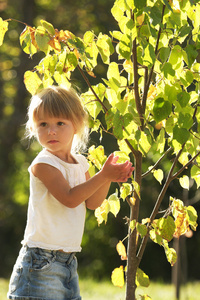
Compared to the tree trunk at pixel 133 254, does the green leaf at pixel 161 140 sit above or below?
above

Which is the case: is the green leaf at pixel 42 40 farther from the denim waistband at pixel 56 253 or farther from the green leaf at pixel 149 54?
the denim waistband at pixel 56 253

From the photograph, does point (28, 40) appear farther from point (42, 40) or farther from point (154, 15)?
point (154, 15)

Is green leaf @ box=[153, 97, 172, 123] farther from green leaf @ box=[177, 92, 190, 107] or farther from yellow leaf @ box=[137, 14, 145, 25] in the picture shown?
yellow leaf @ box=[137, 14, 145, 25]

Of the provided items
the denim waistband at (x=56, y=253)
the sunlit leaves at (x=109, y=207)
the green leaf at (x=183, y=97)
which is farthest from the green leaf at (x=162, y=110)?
the denim waistband at (x=56, y=253)

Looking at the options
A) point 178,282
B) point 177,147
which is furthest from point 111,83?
point 178,282

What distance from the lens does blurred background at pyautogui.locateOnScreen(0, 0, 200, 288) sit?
845 centimetres

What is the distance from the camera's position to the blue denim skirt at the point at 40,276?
2064 mm

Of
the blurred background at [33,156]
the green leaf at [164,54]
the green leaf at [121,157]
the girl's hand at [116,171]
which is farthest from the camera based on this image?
the blurred background at [33,156]

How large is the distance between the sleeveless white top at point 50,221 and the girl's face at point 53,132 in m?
0.05

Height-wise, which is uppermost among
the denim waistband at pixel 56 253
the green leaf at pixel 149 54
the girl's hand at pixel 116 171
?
the green leaf at pixel 149 54

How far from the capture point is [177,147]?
6.47 feet

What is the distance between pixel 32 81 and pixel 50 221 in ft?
1.98

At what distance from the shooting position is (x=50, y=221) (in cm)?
213

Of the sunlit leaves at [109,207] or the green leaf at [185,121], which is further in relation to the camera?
the sunlit leaves at [109,207]
